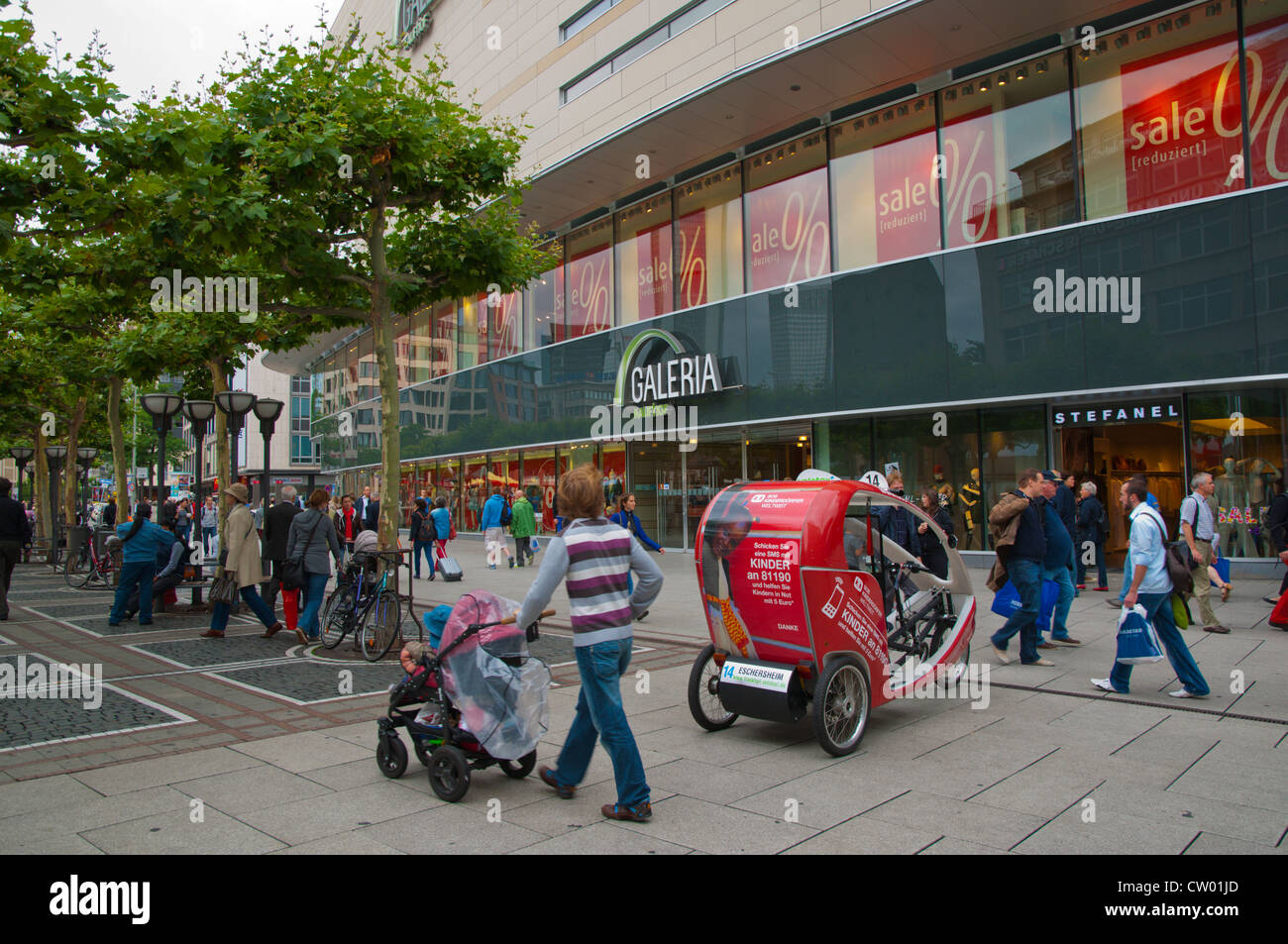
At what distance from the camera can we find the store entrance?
15.4 metres

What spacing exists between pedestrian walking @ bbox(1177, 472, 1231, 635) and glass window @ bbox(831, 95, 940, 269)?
8338 mm

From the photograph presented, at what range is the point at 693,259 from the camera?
22.6m

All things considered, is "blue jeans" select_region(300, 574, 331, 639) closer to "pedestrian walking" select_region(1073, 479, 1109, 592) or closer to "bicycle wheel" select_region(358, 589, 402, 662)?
"bicycle wheel" select_region(358, 589, 402, 662)

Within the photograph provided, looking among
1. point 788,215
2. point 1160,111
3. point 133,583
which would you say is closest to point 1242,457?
point 1160,111

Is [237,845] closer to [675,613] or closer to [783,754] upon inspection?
[783,754]

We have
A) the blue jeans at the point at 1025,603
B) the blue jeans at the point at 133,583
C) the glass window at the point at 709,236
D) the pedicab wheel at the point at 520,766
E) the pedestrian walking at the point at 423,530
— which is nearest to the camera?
the pedicab wheel at the point at 520,766

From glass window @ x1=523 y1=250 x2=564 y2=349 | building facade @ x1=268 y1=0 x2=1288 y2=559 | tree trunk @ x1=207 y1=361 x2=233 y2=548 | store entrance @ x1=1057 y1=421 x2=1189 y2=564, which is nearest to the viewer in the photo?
building facade @ x1=268 y1=0 x2=1288 y2=559

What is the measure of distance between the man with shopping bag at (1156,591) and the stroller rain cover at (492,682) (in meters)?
4.70

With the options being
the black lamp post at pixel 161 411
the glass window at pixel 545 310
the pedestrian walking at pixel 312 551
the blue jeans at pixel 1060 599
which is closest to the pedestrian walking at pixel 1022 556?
the blue jeans at pixel 1060 599

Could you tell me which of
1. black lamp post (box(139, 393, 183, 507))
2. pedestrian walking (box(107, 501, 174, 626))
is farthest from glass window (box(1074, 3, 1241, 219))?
black lamp post (box(139, 393, 183, 507))

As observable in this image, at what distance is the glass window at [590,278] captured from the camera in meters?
25.4
